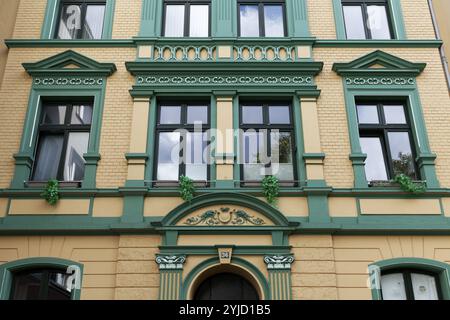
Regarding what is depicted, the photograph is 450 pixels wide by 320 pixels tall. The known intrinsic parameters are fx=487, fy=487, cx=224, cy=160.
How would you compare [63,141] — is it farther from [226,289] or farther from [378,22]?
[378,22]

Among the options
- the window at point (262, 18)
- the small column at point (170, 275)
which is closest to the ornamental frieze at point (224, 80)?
the window at point (262, 18)

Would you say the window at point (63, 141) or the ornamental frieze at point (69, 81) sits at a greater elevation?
the ornamental frieze at point (69, 81)

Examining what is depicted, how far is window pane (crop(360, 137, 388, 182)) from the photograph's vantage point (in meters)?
10.8

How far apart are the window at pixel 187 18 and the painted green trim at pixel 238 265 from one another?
19.3ft

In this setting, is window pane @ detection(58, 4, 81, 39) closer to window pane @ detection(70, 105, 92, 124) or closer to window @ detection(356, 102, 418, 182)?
window pane @ detection(70, 105, 92, 124)

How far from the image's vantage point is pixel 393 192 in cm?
1033

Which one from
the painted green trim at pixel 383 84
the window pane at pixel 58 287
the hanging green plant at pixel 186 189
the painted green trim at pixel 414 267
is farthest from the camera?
the painted green trim at pixel 383 84

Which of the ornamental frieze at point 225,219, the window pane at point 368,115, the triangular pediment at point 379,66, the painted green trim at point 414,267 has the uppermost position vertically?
the triangular pediment at point 379,66

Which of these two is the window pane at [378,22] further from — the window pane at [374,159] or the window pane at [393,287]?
the window pane at [393,287]

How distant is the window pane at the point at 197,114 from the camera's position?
37.3 ft

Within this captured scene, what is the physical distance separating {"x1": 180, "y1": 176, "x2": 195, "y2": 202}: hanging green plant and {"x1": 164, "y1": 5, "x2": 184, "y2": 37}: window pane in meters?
4.23

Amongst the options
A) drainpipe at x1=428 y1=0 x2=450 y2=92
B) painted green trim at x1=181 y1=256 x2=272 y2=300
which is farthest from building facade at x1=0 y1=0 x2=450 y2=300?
drainpipe at x1=428 y1=0 x2=450 y2=92

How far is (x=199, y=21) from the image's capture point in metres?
12.6
